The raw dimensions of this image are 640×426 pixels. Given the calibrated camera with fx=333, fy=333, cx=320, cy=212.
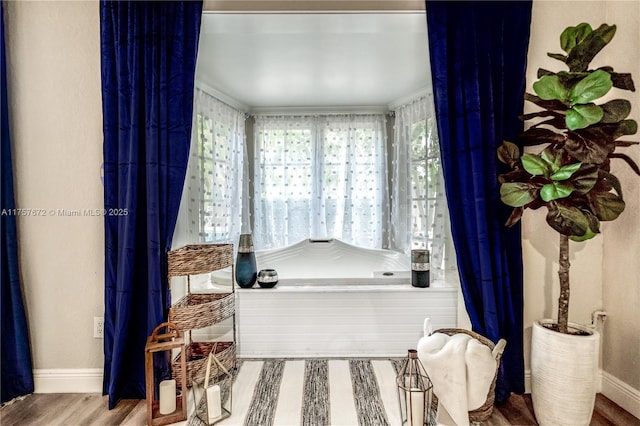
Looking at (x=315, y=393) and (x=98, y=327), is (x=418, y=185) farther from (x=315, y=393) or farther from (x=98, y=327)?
(x=98, y=327)

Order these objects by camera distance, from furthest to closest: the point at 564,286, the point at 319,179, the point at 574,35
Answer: the point at 319,179 → the point at 564,286 → the point at 574,35

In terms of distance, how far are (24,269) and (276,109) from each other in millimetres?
2914

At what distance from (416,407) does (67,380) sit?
78.5 inches

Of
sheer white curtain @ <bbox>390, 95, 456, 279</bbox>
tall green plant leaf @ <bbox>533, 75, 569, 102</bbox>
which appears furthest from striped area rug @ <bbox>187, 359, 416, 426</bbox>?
tall green plant leaf @ <bbox>533, 75, 569, 102</bbox>

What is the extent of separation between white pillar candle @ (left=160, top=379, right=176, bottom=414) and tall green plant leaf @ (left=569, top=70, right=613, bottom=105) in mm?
2280

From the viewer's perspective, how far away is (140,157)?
73.0 inches

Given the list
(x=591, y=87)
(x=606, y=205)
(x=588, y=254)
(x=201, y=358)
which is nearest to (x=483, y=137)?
(x=591, y=87)

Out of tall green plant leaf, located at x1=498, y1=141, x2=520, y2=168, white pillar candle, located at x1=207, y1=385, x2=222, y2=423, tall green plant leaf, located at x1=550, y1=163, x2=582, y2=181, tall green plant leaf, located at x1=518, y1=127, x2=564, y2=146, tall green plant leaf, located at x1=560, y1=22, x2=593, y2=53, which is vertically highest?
tall green plant leaf, located at x1=560, y1=22, x2=593, y2=53

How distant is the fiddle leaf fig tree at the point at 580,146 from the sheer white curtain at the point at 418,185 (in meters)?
0.86

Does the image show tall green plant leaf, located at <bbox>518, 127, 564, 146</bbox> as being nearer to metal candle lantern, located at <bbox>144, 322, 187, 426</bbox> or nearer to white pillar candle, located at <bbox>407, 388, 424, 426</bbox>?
white pillar candle, located at <bbox>407, 388, 424, 426</bbox>

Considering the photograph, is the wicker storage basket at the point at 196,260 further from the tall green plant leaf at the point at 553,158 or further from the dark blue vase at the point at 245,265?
the tall green plant leaf at the point at 553,158

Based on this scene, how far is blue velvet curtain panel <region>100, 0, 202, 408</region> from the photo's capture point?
1819 millimetres

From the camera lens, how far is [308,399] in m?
1.80

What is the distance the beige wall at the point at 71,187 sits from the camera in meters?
1.94
